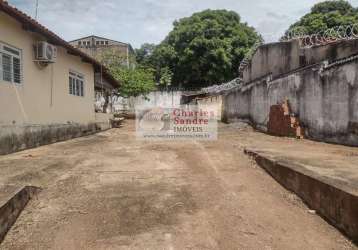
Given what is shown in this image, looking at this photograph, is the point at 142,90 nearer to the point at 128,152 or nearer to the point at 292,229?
the point at 128,152

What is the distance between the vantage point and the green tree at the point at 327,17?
28.9m

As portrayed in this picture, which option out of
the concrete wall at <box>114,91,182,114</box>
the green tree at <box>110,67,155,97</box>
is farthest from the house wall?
the concrete wall at <box>114,91,182,114</box>

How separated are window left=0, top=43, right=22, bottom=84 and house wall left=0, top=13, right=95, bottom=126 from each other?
0.13 meters

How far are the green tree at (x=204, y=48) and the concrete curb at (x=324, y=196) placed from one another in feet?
84.0

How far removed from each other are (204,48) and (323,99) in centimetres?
2247

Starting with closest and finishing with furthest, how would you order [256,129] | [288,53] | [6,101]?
[6,101] < [288,53] < [256,129]

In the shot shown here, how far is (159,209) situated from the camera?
13.3ft

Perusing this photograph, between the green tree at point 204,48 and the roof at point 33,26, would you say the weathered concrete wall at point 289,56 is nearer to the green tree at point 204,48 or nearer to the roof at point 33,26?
the roof at point 33,26

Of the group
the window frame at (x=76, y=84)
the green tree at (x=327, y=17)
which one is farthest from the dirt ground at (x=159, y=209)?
the green tree at (x=327, y=17)

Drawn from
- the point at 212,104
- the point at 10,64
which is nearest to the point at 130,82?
the point at 212,104

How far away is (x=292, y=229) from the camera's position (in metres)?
3.58

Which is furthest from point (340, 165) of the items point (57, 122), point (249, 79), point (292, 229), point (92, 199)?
point (249, 79)

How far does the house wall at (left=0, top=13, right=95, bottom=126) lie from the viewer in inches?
308

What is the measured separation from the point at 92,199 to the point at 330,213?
2901 millimetres
